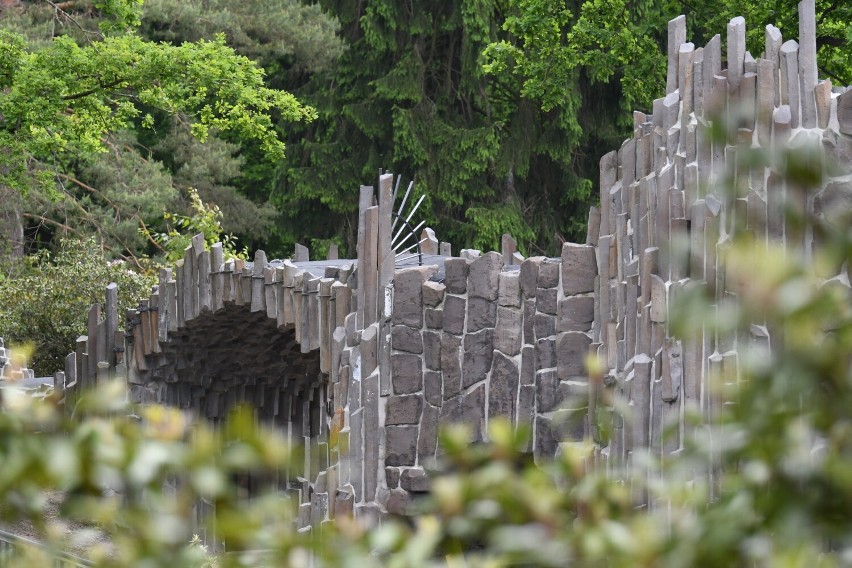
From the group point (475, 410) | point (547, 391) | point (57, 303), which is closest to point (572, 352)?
point (547, 391)

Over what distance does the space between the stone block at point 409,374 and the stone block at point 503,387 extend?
560mm

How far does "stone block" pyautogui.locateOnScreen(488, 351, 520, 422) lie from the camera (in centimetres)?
898

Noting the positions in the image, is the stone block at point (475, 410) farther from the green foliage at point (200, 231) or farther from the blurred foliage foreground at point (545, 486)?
the green foliage at point (200, 231)

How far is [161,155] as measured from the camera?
1060 inches

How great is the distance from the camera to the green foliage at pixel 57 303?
17.2m

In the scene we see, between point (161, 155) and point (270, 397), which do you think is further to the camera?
point (161, 155)

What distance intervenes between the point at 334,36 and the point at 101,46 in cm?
976

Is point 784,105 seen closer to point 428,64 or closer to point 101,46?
point 101,46

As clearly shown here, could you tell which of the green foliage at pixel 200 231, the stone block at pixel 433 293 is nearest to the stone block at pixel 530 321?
the stone block at pixel 433 293

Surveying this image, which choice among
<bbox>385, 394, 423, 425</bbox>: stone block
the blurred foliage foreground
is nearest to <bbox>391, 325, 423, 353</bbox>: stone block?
<bbox>385, 394, 423, 425</bbox>: stone block

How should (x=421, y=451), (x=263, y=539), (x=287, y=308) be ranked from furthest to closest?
1. (x=287, y=308)
2. (x=421, y=451)
3. (x=263, y=539)

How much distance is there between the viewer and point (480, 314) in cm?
913

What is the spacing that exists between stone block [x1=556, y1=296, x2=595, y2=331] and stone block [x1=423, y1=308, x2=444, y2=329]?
3.24 ft

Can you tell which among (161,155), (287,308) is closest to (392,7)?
(161,155)
